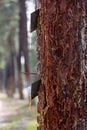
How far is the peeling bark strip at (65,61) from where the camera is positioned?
2.61 meters

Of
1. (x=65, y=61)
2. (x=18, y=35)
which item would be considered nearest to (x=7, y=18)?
(x=18, y=35)

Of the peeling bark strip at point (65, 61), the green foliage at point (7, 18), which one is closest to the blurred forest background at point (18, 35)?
the green foliage at point (7, 18)

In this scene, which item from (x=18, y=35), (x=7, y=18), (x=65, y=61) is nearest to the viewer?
(x=65, y=61)

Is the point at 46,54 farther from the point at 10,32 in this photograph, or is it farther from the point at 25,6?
the point at 10,32

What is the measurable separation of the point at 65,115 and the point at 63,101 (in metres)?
0.09

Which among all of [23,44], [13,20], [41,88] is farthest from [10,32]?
[41,88]

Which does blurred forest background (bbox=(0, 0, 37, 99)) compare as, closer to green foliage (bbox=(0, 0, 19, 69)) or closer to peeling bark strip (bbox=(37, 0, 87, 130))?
green foliage (bbox=(0, 0, 19, 69))

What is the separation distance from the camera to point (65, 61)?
2629 millimetres

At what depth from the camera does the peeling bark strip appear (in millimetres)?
2607

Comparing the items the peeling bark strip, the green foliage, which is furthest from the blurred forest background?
the peeling bark strip

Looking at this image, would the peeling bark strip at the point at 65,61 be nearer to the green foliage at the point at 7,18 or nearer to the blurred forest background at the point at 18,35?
the blurred forest background at the point at 18,35

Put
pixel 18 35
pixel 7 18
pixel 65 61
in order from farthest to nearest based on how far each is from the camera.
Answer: pixel 18 35 < pixel 7 18 < pixel 65 61

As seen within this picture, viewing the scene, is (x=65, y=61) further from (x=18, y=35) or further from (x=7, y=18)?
(x=18, y=35)

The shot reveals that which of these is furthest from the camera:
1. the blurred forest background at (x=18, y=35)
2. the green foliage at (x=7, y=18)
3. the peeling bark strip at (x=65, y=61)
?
the green foliage at (x=7, y=18)
